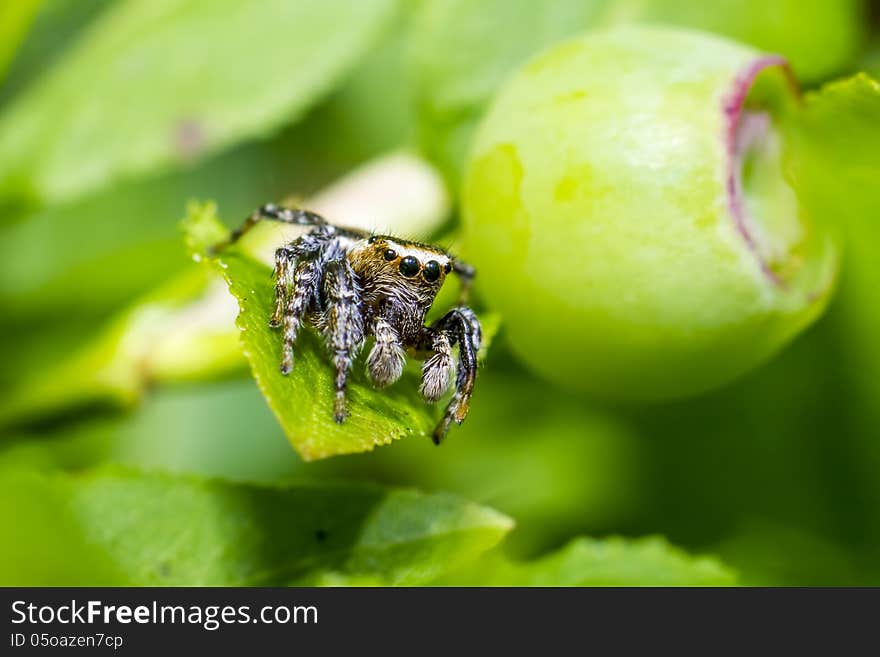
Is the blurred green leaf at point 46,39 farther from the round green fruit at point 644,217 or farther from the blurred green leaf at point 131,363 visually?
the round green fruit at point 644,217

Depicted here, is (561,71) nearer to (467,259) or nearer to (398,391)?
(467,259)

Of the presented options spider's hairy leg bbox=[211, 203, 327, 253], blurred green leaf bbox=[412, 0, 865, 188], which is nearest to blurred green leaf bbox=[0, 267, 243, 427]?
spider's hairy leg bbox=[211, 203, 327, 253]

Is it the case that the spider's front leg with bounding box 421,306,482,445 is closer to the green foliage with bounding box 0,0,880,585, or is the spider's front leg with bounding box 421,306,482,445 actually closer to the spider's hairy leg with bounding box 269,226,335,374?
the green foliage with bounding box 0,0,880,585

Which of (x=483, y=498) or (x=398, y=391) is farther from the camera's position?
(x=483, y=498)

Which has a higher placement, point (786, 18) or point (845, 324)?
point (786, 18)

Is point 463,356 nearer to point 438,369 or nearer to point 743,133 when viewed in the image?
point 438,369

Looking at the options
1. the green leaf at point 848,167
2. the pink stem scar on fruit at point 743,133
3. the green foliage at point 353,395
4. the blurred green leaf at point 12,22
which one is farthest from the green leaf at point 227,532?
the blurred green leaf at point 12,22

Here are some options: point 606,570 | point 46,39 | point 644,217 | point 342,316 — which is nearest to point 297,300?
point 342,316
